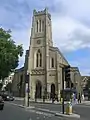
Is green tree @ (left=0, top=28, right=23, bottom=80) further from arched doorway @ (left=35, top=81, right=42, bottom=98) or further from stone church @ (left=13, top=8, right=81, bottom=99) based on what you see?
arched doorway @ (left=35, top=81, right=42, bottom=98)

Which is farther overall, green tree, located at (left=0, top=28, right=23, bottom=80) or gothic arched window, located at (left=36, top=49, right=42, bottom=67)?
gothic arched window, located at (left=36, top=49, right=42, bottom=67)

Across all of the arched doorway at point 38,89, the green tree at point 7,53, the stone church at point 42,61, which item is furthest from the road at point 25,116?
the arched doorway at point 38,89

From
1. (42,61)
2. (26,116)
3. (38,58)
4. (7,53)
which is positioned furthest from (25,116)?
(38,58)

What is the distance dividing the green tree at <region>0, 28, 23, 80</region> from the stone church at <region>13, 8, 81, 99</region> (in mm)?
41738

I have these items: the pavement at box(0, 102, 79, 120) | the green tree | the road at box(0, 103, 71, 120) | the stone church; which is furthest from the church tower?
the road at box(0, 103, 71, 120)

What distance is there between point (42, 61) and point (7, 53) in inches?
1973

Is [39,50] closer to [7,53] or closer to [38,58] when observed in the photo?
[38,58]

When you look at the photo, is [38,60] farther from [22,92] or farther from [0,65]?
[0,65]

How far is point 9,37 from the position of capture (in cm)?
4184

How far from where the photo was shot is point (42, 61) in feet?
297

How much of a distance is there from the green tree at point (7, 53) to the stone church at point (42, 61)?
41738 millimetres

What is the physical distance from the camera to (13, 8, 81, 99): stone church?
87.2 m

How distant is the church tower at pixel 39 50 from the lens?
88.7 meters

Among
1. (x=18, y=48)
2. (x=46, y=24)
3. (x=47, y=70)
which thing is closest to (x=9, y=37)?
(x=18, y=48)
